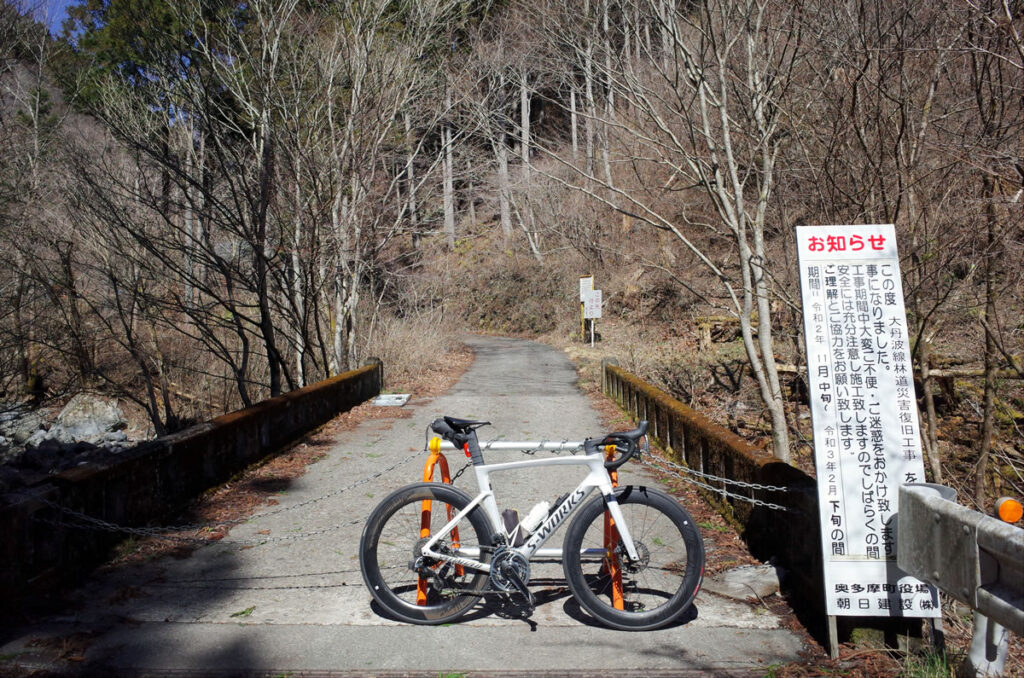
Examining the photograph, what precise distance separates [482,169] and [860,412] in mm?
18852

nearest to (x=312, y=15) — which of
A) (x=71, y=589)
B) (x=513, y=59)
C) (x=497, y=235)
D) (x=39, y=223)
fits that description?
(x=513, y=59)

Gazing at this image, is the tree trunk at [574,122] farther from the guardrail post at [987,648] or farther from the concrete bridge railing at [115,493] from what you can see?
the guardrail post at [987,648]

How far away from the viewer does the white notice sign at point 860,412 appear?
13.6 ft

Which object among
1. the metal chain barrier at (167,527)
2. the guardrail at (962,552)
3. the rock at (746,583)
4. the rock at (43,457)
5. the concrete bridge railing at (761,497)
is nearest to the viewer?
the guardrail at (962,552)

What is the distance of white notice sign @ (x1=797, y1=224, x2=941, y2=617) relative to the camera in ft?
13.6

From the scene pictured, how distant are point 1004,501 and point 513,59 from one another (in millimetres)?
12398

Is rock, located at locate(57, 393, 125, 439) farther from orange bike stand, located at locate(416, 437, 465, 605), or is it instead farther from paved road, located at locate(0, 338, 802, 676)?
orange bike stand, located at locate(416, 437, 465, 605)

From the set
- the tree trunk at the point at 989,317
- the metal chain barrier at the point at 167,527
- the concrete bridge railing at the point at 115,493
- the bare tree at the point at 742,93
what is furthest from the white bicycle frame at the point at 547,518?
the tree trunk at the point at 989,317

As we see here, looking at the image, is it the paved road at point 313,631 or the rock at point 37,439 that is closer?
the paved road at point 313,631

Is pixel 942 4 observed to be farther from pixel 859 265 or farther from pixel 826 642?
pixel 826 642

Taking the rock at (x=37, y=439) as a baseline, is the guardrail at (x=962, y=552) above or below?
above

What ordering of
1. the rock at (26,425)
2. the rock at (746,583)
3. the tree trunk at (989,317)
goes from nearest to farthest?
the rock at (746,583)
the tree trunk at (989,317)
the rock at (26,425)

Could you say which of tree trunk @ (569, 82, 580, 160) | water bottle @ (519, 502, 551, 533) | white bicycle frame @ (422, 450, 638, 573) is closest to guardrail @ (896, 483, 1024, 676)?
white bicycle frame @ (422, 450, 638, 573)

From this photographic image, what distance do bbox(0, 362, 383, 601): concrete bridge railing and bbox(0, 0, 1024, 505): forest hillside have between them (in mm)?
3016
